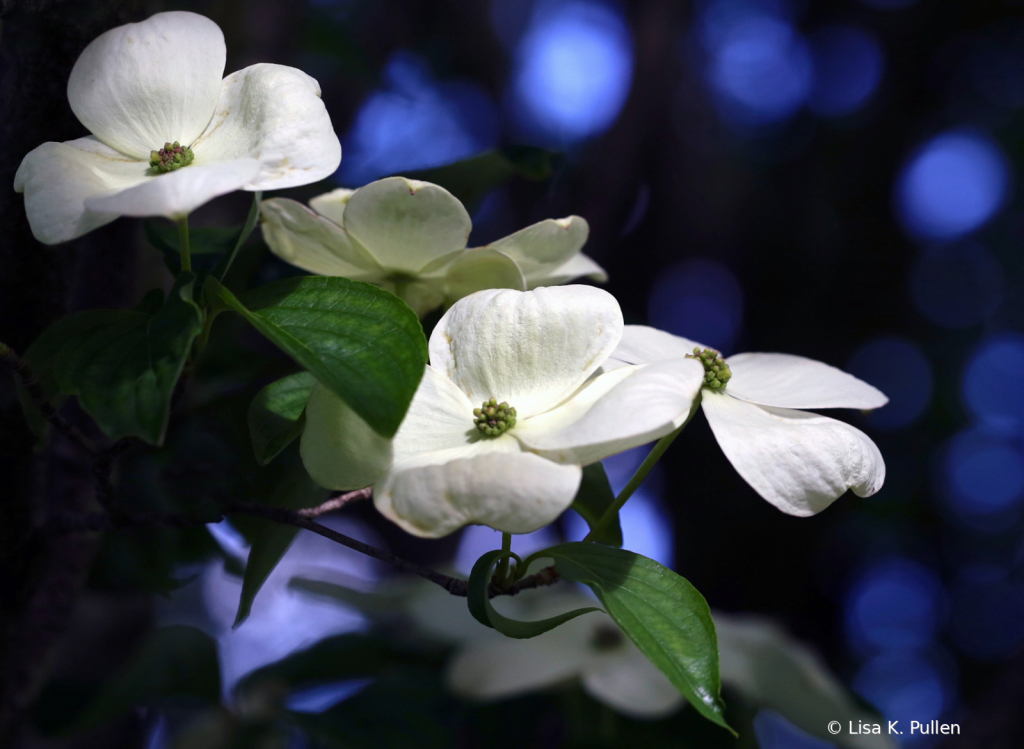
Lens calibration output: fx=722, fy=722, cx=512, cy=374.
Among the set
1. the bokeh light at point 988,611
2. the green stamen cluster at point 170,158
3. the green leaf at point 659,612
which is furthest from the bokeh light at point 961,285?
the green stamen cluster at point 170,158

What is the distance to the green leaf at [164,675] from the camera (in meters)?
0.75

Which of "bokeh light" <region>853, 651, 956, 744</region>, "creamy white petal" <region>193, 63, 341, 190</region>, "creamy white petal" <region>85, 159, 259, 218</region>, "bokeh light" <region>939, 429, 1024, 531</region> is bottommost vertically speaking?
"bokeh light" <region>853, 651, 956, 744</region>

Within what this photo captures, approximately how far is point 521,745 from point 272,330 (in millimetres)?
822

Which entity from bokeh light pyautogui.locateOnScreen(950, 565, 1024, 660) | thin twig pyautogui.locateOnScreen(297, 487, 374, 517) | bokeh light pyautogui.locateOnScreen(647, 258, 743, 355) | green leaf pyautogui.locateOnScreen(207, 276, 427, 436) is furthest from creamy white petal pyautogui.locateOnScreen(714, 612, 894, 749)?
bokeh light pyautogui.locateOnScreen(950, 565, 1024, 660)

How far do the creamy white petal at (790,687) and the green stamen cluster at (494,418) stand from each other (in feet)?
2.00

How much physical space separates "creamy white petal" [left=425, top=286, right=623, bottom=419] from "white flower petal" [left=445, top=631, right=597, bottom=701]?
545 millimetres

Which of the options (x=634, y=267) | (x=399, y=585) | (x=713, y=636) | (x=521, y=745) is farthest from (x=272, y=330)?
(x=634, y=267)

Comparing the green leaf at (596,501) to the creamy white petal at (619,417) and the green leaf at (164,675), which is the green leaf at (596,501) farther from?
the green leaf at (164,675)

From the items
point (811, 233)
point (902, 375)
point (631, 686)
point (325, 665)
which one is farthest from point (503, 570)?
point (902, 375)

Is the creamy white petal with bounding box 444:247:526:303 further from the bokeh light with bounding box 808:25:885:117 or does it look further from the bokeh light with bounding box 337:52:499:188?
the bokeh light with bounding box 808:25:885:117

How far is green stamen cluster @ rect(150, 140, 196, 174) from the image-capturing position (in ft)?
1.25

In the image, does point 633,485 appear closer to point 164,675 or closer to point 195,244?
point 195,244

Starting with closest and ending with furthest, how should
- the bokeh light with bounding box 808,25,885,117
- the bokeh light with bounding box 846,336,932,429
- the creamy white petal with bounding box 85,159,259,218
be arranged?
the creamy white petal with bounding box 85,159,259,218, the bokeh light with bounding box 808,25,885,117, the bokeh light with bounding box 846,336,932,429

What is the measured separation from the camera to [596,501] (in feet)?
1.62
